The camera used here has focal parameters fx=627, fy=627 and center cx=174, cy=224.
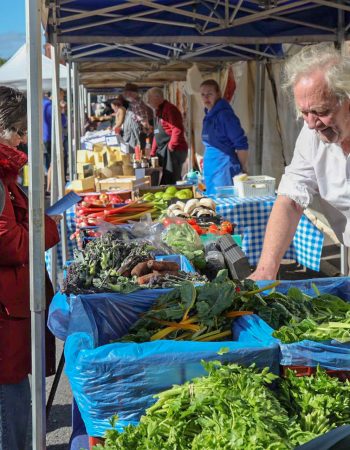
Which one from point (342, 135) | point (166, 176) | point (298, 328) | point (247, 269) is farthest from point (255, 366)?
point (166, 176)

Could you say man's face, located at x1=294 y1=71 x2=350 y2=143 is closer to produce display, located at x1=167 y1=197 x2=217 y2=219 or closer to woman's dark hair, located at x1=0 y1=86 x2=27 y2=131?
woman's dark hair, located at x1=0 y1=86 x2=27 y2=131

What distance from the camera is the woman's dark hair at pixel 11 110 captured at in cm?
300

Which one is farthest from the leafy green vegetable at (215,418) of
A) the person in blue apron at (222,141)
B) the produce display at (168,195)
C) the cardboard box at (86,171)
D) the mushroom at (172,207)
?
the person in blue apron at (222,141)

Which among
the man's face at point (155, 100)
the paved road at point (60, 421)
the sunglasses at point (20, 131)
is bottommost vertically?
the paved road at point (60, 421)

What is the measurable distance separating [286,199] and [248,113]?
26.5ft

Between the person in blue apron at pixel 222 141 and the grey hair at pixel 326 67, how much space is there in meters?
4.88

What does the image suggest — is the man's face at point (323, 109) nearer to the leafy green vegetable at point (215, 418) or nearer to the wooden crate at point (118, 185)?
the leafy green vegetable at point (215, 418)

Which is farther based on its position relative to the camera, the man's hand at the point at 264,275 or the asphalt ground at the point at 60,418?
the asphalt ground at the point at 60,418

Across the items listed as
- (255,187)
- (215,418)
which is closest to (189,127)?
(255,187)

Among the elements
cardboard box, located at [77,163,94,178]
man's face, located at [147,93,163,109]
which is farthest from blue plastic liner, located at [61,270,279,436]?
man's face, located at [147,93,163,109]

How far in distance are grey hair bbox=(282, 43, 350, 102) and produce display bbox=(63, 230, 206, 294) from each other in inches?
41.0

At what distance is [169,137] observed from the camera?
11.0m

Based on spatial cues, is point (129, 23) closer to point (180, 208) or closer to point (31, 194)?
point (180, 208)

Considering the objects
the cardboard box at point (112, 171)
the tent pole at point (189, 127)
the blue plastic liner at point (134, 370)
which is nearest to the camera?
the blue plastic liner at point (134, 370)
